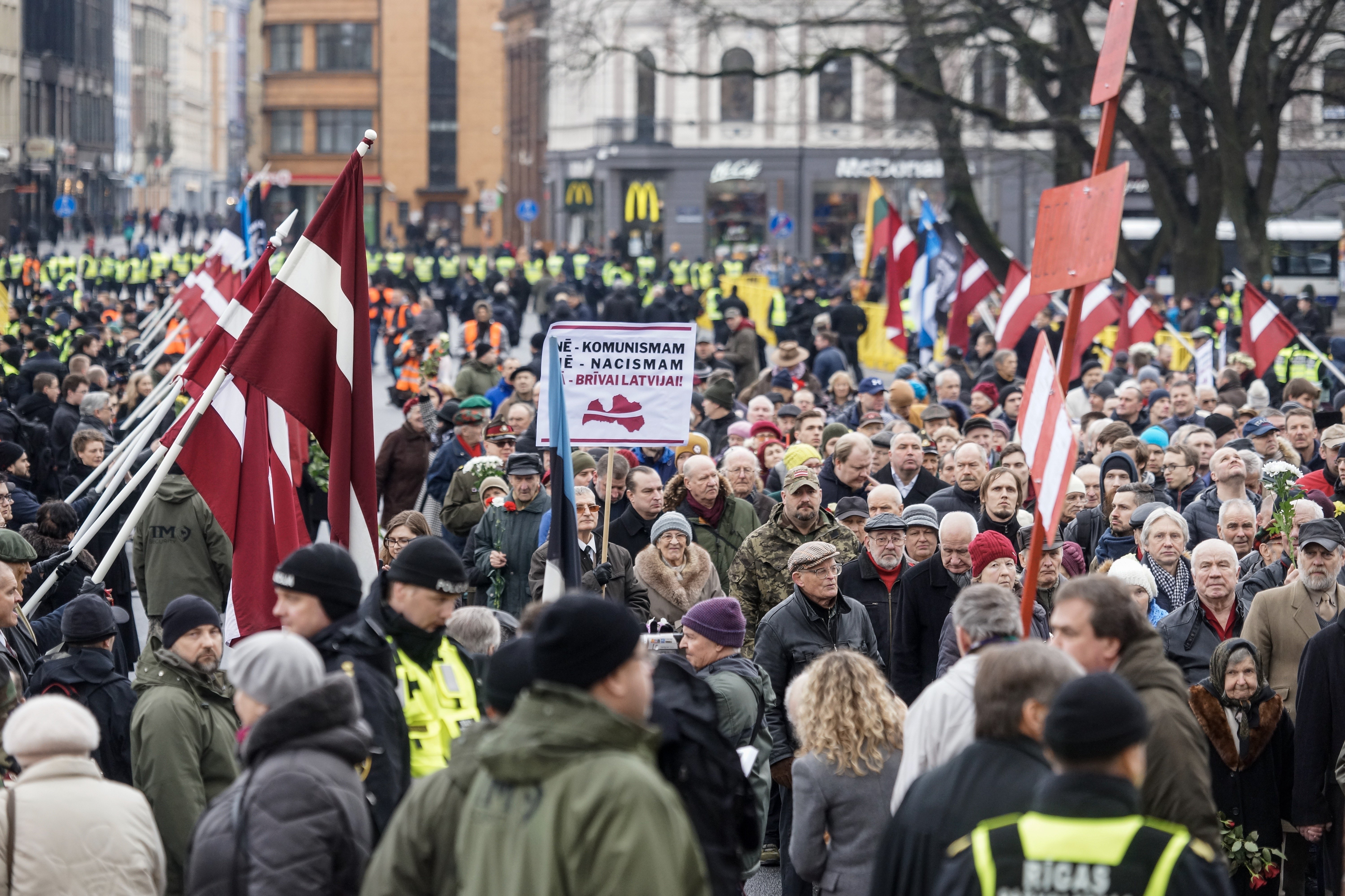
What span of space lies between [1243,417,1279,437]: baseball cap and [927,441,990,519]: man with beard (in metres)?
2.90

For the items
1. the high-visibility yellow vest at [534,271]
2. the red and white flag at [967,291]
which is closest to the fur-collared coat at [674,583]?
the red and white flag at [967,291]

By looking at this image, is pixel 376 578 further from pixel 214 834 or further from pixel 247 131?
pixel 247 131

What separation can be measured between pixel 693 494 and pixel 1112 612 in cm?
512

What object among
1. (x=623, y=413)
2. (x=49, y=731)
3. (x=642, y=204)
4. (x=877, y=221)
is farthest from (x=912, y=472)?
(x=642, y=204)

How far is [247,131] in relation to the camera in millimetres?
124625

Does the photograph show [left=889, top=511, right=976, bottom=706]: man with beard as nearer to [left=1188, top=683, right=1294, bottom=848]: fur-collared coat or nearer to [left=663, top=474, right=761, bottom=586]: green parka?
[left=1188, top=683, right=1294, bottom=848]: fur-collared coat

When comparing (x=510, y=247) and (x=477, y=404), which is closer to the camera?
(x=477, y=404)

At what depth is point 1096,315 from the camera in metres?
21.2

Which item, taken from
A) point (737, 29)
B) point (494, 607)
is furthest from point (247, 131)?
point (494, 607)

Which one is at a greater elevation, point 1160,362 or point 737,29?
point 737,29

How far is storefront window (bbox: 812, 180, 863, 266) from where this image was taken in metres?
69.2

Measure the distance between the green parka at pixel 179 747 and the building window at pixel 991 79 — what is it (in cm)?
2715

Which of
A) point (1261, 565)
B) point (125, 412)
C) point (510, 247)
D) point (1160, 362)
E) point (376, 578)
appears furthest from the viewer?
point (510, 247)

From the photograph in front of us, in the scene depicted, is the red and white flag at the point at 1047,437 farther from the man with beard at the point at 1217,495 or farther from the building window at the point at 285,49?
the building window at the point at 285,49
